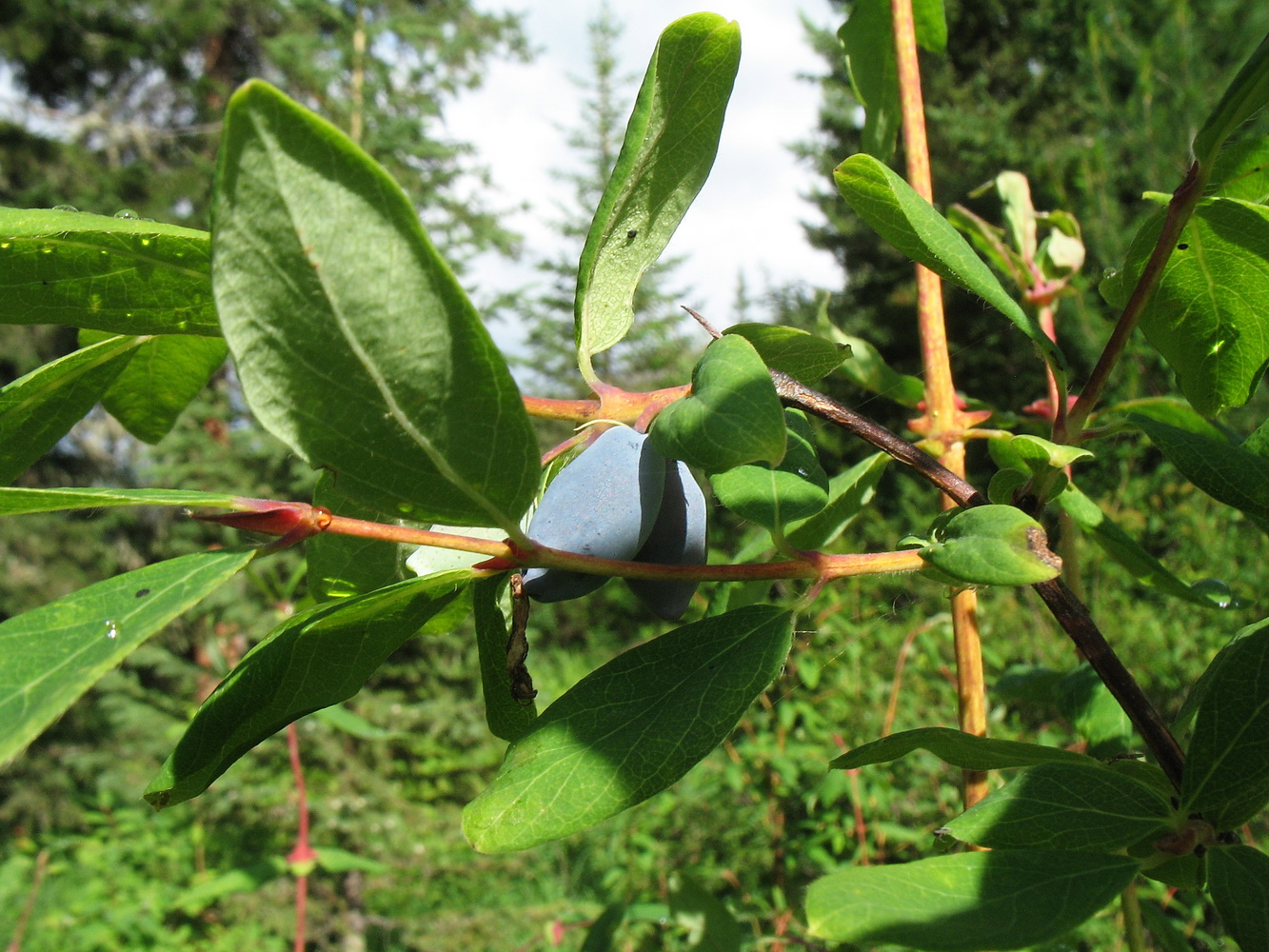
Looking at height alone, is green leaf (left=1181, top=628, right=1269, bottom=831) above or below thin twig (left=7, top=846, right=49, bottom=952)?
above

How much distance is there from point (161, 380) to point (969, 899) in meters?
0.61

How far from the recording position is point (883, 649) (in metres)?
3.51

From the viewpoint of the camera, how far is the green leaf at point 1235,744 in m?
0.39

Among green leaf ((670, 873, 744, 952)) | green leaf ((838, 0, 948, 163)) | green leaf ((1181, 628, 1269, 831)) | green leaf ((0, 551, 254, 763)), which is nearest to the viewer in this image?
green leaf ((0, 551, 254, 763))

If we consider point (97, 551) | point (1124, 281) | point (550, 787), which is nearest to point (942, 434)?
point (1124, 281)

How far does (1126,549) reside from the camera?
590mm

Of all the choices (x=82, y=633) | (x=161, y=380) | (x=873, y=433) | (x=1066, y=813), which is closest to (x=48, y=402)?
(x=161, y=380)

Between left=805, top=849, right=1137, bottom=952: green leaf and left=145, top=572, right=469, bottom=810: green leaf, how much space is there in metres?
0.22

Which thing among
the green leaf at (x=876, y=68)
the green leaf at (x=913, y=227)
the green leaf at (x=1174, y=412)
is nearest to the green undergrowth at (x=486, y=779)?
the green leaf at (x=1174, y=412)

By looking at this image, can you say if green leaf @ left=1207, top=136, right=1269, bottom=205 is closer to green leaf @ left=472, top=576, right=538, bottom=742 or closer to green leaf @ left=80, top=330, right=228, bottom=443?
green leaf @ left=472, top=576, right=538, bottom=742

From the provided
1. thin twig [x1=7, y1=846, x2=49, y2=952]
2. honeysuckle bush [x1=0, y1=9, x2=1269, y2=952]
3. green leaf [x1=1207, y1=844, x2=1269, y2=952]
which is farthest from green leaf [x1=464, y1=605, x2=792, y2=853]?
thin twig [x1=7, y1=846, x2=49, y2=952]

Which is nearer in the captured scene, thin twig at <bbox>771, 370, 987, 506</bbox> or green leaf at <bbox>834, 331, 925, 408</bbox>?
thin twig at <bbox>771, 370, 987, 506</bbox>

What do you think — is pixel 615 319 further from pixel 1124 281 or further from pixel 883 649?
pixel 883 649

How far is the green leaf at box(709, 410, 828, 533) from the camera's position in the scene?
48 centimetres
